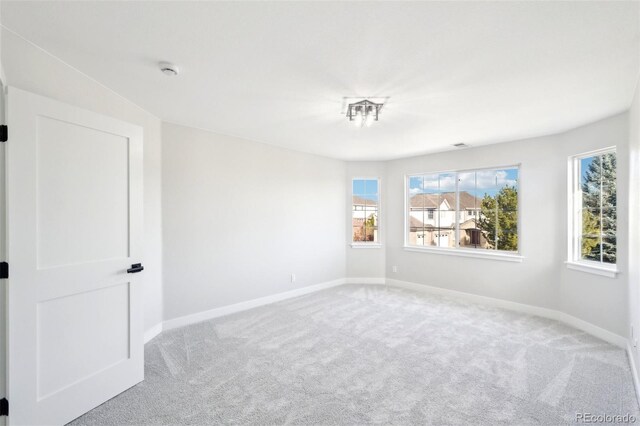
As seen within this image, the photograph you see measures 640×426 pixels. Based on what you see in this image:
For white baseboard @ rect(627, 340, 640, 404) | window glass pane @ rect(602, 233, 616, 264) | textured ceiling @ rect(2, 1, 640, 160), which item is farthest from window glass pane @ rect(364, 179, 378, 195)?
white baseboard @ rect(627, 340, 640, 404)

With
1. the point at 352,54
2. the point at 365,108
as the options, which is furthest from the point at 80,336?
the point at 365,108

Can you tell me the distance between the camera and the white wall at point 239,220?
3592 mm

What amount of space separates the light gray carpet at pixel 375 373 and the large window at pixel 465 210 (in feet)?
4.38

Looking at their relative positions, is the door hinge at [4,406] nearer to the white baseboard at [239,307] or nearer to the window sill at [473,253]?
the white baseboard at [239,307]

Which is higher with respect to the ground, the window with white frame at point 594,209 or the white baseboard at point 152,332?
the window with white frame at point 594,209

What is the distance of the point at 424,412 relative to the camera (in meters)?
2.07

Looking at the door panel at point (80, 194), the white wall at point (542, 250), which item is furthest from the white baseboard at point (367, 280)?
the door panel at point (80, 194)

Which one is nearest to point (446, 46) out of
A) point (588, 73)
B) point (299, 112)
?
point (588, 73)

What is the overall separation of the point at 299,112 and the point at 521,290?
4082mm

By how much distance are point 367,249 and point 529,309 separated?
277 centimetres

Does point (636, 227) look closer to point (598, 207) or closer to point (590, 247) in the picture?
point (598, 207)

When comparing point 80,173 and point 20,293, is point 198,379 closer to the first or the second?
point 20,293

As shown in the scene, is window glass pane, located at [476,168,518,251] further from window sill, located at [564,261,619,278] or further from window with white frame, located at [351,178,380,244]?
window with white frame, located at [351,178,380,244]

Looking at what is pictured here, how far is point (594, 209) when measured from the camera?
355 centimetres
